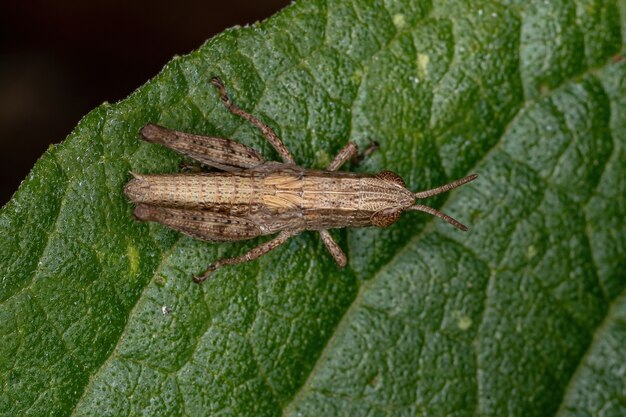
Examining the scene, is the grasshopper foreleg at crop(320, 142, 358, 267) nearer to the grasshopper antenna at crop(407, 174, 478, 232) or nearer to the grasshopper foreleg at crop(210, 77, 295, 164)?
the grasshopper foreleg at crop(210, 77, 295, 164)

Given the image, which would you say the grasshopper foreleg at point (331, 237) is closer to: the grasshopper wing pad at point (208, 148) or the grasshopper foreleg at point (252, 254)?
the grasshopper foreleg at point (252, 254)

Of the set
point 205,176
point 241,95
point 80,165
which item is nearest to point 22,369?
point 80,165

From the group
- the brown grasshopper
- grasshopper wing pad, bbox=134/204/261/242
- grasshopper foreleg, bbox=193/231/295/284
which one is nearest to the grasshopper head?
the brown grasshopper

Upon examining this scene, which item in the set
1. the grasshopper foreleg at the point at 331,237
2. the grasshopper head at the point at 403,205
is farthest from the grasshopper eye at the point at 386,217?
the grasshopper foreleg at the point at 331,237

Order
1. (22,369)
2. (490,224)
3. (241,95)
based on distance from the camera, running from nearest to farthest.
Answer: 1. (22,369)
2. (241,95)
3. (490,224)

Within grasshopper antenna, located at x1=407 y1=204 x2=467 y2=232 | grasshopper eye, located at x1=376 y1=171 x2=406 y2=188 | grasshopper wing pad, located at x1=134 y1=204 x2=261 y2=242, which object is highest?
grasshopper wing pad, located at x1=134 y1=204 x2=261 y2=242

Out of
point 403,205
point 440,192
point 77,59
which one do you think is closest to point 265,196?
point 403,205

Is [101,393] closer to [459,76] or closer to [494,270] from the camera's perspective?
[494,270]

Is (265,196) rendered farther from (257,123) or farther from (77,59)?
(77,59)
